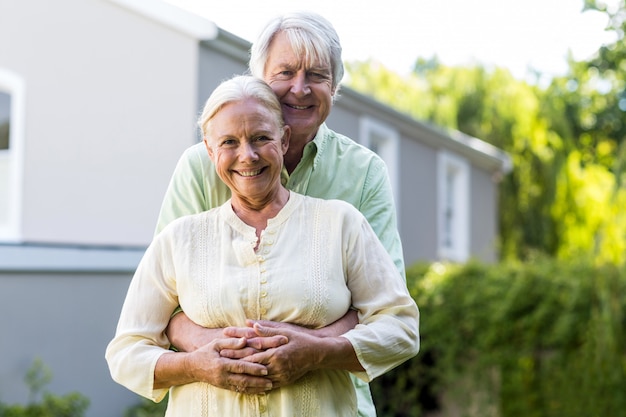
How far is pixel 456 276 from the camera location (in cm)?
1077

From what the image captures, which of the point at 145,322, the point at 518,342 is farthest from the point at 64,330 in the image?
the point at 145,322

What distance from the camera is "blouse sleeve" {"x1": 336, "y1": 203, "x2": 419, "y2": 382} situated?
7.69 feet

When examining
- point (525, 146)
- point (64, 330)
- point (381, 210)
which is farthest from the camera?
point (525, 146)

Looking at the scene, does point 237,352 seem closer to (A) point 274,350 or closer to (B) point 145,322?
(A) point 274,350

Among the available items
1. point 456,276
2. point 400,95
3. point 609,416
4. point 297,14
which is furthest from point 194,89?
point 400,95

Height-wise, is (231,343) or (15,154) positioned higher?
(15,154)

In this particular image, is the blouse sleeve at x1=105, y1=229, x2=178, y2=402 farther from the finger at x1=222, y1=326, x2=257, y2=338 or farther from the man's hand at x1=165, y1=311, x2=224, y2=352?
the finger at x1=222, y1=326, x2=257, y2=338

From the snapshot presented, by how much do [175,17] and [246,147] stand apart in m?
7.43

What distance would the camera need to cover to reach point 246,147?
2.33 m

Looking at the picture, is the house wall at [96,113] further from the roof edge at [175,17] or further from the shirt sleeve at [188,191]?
the shirt sleeve at [188,191]

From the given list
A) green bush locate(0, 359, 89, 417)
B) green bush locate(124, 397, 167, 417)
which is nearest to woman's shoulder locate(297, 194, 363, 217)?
green bush locate(0, 359, 89, 417)

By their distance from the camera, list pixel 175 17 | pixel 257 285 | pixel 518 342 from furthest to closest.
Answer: pixel 518 342 → pixel 175 17 → pixel 257 285

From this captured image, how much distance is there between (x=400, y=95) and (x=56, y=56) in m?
13.4

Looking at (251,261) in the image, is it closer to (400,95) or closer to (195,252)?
(195,252)
